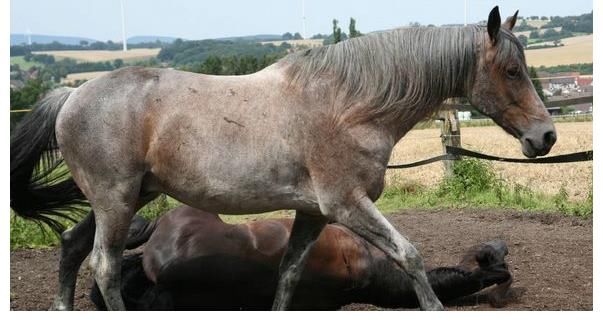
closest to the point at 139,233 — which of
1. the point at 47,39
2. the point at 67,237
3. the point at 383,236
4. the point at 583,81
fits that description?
the point at 67,237

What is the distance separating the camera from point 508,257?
265 inches

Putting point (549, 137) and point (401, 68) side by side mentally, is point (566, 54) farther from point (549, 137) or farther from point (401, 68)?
point (401, 68)

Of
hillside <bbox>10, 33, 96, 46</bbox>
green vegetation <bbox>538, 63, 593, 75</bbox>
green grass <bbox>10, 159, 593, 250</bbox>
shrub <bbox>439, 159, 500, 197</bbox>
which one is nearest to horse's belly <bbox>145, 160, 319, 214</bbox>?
green grass <bbox>10, 159, 593, 250</bbox>

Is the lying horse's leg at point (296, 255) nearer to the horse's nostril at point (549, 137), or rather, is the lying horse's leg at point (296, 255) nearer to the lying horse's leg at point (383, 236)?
the lying horse's leg at point (383, 236)

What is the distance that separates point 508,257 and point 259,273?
2563 mm

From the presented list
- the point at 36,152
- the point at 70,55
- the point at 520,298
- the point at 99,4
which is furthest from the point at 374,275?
the point at 99,4

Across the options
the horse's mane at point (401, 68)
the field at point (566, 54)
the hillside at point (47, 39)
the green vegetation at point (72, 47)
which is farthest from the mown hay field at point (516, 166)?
the hillside at point (47, 39)

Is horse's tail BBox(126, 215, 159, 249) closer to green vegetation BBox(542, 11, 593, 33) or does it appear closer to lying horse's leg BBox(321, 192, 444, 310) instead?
lying horse's leg BBox(321, 192, 444, 310)

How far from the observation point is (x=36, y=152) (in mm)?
5273

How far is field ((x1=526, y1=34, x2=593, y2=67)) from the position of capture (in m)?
57.1

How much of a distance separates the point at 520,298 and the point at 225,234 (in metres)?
2.35

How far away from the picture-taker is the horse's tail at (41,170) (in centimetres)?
513
